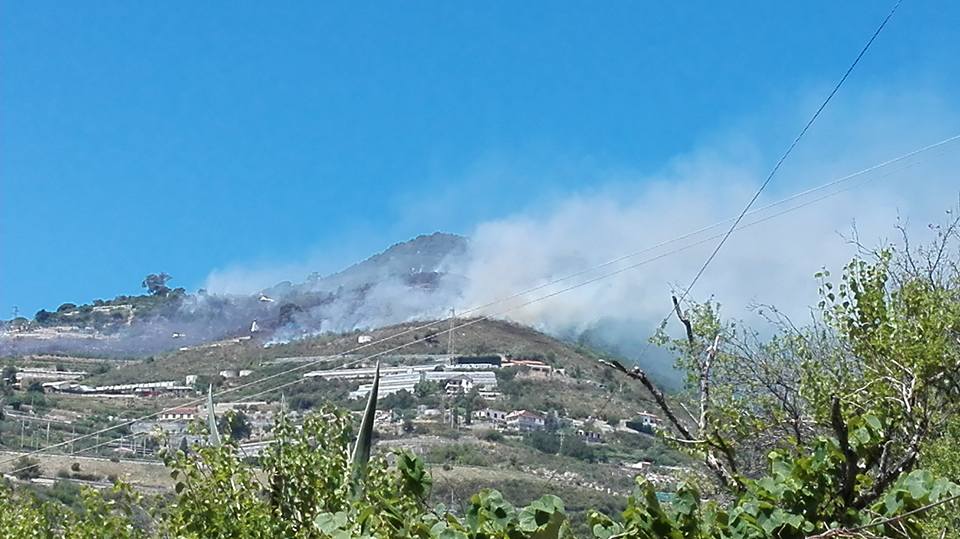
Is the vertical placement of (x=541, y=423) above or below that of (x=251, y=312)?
below

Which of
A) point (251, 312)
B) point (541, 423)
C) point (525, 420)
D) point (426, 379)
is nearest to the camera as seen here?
point (541, 423)

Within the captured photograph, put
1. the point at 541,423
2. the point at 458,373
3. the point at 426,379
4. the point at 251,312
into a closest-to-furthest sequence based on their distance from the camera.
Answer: the point at 541,423, the point at 426,379, the point at 458,373, the point at 251,312

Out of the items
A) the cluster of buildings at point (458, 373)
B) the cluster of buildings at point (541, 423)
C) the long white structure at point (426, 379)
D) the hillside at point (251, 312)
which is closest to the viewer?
the cluster of buildings at point (541, 423)

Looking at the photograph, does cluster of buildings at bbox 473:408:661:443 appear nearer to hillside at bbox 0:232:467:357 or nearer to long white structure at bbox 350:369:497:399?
long white structure at bbox 350:369:497:399

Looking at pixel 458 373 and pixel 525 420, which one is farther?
pixel 458 373

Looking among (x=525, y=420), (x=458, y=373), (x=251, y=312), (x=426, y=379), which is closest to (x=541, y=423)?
(x=525, y=420)

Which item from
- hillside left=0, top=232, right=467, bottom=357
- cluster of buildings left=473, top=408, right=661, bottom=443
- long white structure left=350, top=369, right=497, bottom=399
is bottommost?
cluster of buildings left=473, top=408, right=661, bottom=443

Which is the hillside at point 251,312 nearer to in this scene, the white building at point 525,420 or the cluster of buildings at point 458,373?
the cluster of buildings at point 458,373

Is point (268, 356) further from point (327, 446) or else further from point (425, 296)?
point (327, 446)

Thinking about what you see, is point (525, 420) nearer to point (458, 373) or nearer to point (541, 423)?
point (541, 423)

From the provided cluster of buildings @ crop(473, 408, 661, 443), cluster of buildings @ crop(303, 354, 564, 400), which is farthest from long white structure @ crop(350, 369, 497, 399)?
cluster of buildings @ crop(473, 408, 661, 443)

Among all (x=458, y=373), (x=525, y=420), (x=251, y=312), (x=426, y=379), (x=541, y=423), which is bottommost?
(x=541, y=423)

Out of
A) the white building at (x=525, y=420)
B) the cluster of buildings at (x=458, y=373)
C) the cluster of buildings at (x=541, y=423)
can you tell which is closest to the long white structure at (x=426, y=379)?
the cluster of buildings at (x=458, y=373)

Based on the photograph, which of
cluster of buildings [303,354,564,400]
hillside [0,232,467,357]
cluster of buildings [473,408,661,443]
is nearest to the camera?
cluster of buildings [473,408,661,443]
